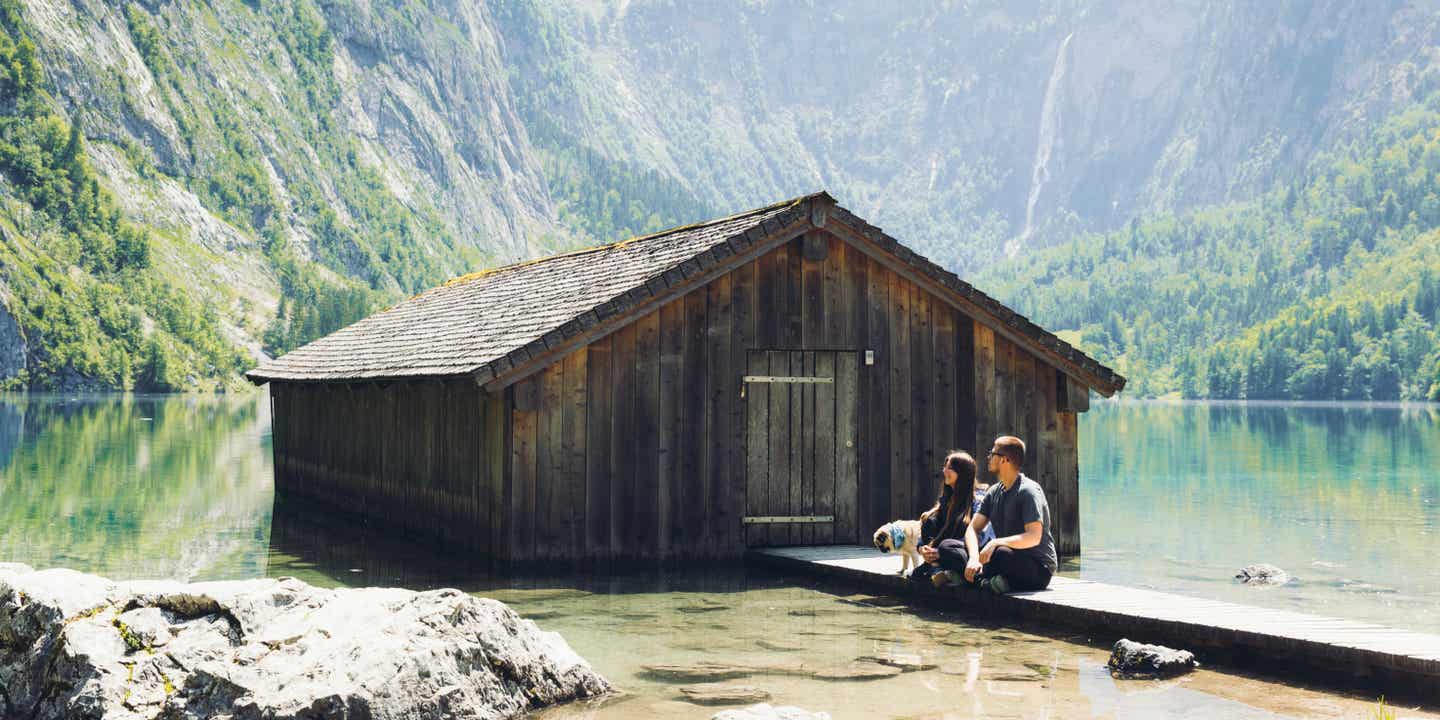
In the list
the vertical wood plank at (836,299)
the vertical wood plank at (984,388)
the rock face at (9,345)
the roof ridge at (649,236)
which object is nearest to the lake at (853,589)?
the vertical wood plank at (984,388)

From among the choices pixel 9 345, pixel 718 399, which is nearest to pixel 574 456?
pixel 718 399

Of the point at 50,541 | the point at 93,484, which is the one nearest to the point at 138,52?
the point at 93,484

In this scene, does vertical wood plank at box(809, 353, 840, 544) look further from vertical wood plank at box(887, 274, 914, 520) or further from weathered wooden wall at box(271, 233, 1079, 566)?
vertical wood plank at box(887, 274, 914, 520)

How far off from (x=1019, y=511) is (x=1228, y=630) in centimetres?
216

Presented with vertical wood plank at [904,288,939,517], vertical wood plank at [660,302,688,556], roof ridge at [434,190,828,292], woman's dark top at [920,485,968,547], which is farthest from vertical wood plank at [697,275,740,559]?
woman's dark top at [920,485,968,547]

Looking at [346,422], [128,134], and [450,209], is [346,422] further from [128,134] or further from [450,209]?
[450,209]

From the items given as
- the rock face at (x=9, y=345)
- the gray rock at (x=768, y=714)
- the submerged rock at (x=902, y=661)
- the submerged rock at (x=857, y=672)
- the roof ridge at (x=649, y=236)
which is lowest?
the submerged rock at (x=857, y=672)

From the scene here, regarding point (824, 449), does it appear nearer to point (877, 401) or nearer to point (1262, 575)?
point (877, 401)

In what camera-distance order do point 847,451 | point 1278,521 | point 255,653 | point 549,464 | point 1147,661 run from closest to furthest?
point 255,653 → point 1147,661 → point 549,464 → point 847,451 → point 1278,521

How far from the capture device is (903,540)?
13.5 meters

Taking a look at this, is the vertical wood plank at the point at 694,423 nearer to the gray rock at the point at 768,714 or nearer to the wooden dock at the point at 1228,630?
the wooden dock at the point at 1228,630

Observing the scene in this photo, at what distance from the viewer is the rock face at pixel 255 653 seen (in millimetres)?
7871

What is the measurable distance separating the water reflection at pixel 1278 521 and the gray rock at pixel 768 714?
933 centimetres

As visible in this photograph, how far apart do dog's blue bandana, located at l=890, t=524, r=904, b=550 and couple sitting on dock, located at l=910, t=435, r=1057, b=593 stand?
0.30 m
